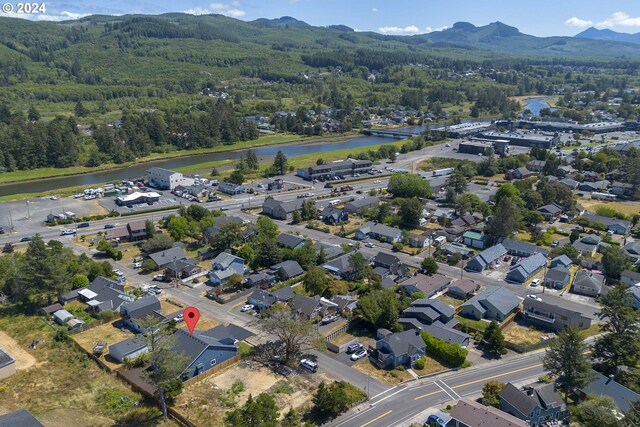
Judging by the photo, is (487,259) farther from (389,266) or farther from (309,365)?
(309,365)

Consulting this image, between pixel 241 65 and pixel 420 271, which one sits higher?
pixel 241 65

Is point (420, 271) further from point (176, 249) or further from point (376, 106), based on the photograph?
point (376, 106)

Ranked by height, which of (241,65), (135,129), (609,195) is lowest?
(609,195)

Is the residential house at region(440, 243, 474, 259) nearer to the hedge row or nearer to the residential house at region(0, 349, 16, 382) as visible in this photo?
the hedge row

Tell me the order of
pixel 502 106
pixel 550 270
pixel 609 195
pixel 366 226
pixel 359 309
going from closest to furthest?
pixel 359 309, pixel 550 270, pixel 366 226, pixel 609 195, pixel 502 106

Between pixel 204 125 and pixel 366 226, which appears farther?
Result: pixel 204 125

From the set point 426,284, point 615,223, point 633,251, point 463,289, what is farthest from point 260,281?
point 615,223

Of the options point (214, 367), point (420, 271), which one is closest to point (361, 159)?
point (420, 271)
